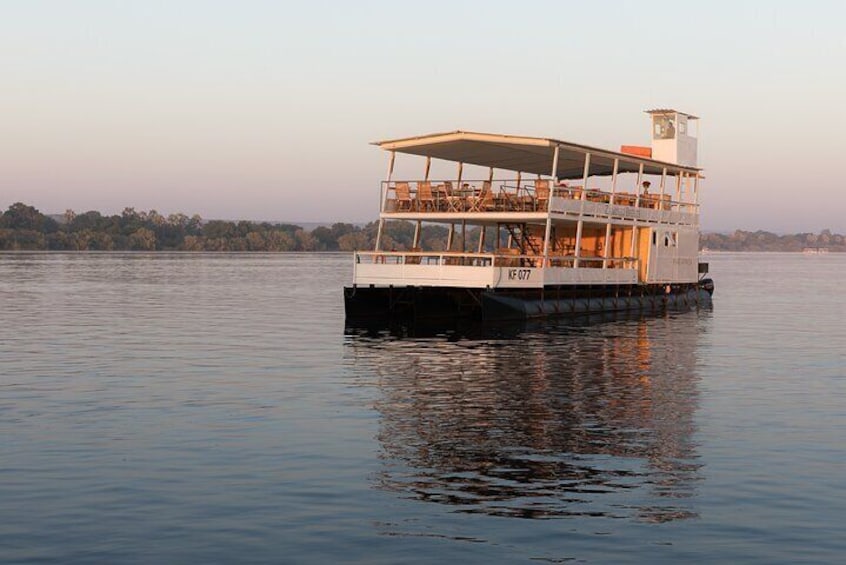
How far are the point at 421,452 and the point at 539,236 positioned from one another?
34.4 metres

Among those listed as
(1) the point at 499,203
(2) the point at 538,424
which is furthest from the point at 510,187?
(2) the point at 538,424

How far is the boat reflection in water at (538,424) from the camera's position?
13.3 meters

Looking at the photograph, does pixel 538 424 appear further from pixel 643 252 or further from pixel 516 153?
pixel 643 252

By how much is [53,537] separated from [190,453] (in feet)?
14.1

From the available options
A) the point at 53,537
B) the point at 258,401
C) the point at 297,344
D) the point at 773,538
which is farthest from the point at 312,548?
the point at 297,344

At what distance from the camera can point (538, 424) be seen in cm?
1833

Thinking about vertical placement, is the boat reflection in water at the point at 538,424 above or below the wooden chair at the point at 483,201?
below

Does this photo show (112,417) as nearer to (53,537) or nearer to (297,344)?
(53,537)

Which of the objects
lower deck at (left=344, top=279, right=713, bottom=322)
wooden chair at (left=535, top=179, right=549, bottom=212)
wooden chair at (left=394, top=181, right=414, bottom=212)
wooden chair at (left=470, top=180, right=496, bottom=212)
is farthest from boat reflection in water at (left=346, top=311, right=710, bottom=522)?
wooden chair at (left=394, top=181, right=414, bottom=212)

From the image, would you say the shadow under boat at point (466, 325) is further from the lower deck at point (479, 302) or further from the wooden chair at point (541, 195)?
the wooden chair at point (541, 195)

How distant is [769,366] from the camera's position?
2809 centimetres

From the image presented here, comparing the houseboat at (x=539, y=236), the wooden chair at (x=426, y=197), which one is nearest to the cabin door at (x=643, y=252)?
the houseboat at (x=539, y=236)

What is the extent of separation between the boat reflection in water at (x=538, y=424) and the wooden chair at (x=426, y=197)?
10.5m

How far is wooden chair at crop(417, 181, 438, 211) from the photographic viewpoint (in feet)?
141
